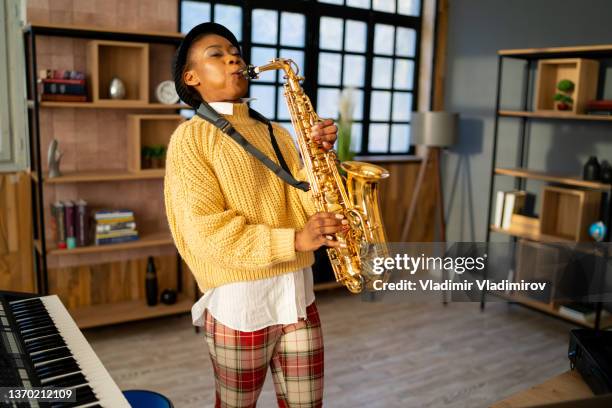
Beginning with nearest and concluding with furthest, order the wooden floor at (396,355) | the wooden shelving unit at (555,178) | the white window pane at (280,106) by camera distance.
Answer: the wooden floor at (396,355) → the wooden shelving unit at (555,178) → the white window pane at (280,106)

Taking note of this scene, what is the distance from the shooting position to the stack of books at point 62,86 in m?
3.43

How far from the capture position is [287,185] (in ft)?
5.88

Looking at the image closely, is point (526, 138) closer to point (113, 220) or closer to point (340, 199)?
point (113, 220)

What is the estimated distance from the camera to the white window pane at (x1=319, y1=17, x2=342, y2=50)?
4691 mm

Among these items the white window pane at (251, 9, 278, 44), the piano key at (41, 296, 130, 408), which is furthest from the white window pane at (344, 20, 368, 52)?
the piano key at (41, 296, 130, 408)

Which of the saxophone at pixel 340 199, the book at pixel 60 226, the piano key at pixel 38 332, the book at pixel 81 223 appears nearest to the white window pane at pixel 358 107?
the book at pixel 81 223

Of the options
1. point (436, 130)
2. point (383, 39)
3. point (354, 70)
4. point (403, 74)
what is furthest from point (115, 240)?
point (403, 74)

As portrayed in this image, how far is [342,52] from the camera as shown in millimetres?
4824

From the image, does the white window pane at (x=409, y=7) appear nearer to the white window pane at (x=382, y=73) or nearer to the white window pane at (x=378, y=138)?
the white window pane at (x=382, y=73)

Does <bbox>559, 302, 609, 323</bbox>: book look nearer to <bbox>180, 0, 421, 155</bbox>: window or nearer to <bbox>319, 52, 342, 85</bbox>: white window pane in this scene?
<bbox>180, 0, 421, 155</bbox>: window

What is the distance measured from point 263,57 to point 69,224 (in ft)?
5.99

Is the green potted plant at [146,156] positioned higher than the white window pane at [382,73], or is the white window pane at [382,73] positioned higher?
the white window pane at [382,73]

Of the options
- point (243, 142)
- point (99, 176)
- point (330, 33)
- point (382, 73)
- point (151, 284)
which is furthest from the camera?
point (382, 73)

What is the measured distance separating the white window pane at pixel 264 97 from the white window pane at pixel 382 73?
1.01 m
